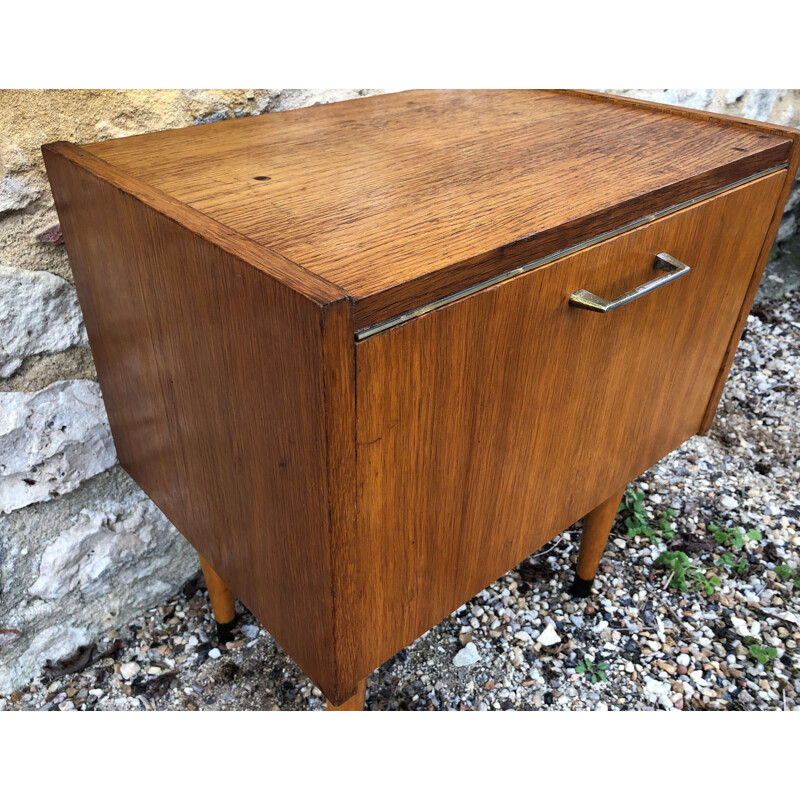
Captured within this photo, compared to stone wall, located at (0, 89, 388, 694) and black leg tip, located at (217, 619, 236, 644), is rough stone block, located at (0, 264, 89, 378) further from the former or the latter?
black leg tip, located at (217, 619, 236, 644)

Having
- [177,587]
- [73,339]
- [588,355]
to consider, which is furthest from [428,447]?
[177,587]

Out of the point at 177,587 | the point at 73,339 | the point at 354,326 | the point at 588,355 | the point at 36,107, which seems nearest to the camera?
the point at 354,326

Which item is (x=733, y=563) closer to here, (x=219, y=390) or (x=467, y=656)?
(x=467, y=656)

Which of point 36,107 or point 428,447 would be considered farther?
point 36,107

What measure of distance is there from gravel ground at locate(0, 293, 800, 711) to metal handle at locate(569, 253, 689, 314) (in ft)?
2.64

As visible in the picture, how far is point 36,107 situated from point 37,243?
175 millimetres

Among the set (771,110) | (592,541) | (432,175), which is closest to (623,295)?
(432,175)

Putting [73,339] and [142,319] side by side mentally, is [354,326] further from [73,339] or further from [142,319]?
[73,339]

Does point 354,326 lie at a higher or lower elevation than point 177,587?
higher

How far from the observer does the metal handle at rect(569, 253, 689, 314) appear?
0.75 metres

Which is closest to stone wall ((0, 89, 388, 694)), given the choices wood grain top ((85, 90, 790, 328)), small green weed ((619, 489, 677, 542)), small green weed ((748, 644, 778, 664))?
wood grain top ((85, 90, 790, 328))

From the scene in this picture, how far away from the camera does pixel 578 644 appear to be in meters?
1.39

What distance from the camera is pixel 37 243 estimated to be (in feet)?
3.36

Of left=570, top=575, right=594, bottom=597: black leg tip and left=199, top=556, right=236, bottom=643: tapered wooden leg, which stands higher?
left=199, top=556, right=236, bottom=643: tapered wooden leg
